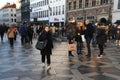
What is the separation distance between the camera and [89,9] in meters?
48.8

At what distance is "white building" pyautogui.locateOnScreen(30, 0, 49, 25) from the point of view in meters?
75.1

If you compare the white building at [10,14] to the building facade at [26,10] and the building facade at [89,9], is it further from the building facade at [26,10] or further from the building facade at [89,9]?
the building facade at [89,9]

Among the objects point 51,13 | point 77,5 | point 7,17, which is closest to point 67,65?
point 77,5

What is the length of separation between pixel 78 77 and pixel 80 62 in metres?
3.39

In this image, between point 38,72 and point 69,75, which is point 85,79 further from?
point 38,72

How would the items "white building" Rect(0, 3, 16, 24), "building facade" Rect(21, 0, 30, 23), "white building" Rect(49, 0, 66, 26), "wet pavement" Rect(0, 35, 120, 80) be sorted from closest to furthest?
"wet pavement" Rect(0, 35, 120, 80) < "white building" Rect(49, 0, 66, 26) < "building facade" Rect(21, 0, 30, 23) < "white building" Rect(0, 3, 16, 24)

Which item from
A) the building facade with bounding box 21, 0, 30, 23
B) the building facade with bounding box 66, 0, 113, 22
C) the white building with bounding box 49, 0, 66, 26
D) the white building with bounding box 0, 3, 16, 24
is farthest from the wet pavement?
the white building with bounding box 0, 3, 16, 24

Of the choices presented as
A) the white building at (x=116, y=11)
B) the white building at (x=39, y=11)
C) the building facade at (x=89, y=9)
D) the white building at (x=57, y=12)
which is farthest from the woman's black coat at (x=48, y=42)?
the white building at (x=39, y=11)

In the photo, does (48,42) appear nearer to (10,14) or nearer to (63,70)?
(63,70)

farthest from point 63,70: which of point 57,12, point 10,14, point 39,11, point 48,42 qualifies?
point 10,14

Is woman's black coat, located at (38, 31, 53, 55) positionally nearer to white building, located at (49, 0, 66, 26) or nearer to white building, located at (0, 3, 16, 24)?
white building, located at (49, 0, 66, 26)

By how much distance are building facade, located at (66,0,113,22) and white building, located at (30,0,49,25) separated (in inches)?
575

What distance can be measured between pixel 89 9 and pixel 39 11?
34.7 metres

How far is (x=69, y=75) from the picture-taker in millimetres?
10164
